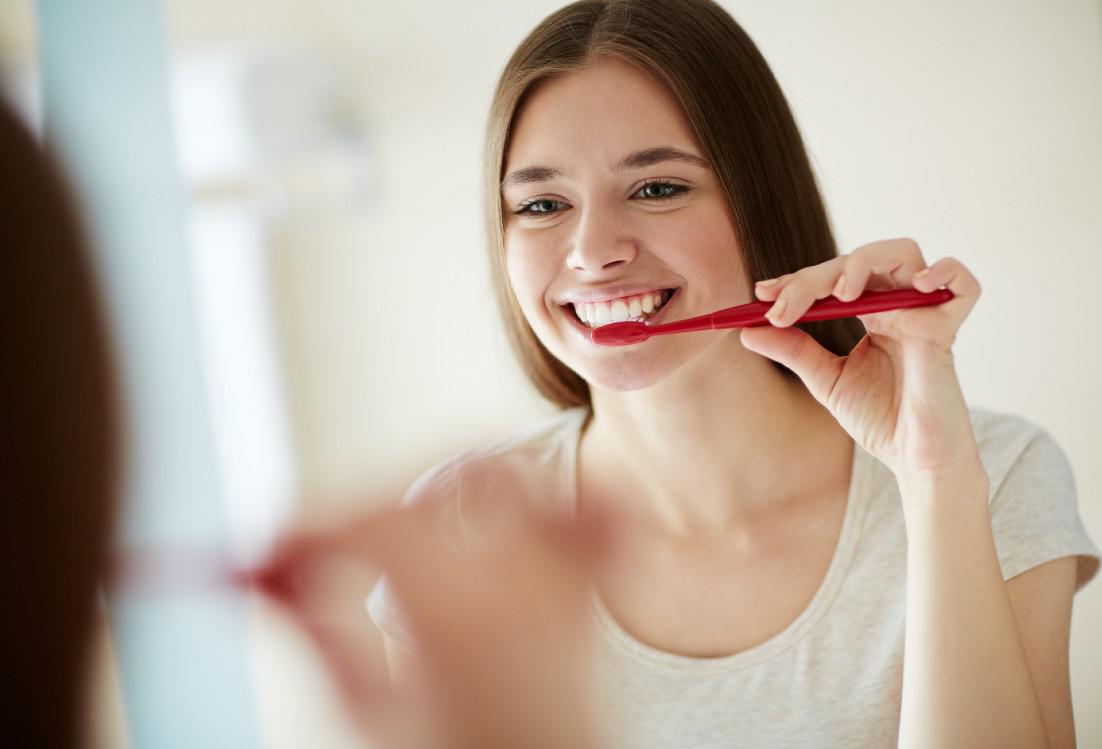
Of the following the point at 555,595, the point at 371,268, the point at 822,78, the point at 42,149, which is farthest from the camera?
the point at 371,268

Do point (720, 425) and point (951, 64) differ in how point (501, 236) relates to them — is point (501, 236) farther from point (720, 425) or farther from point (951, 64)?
point (951, 64)

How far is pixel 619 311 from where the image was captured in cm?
68

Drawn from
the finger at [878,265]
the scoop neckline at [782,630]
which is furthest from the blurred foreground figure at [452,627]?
the finger at [878,265]

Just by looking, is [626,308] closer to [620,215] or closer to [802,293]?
[620,215]

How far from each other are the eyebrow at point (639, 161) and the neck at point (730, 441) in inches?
6.2

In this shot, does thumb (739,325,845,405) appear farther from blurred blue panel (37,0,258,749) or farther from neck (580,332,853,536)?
blurred blue panel (37,0,258,749)

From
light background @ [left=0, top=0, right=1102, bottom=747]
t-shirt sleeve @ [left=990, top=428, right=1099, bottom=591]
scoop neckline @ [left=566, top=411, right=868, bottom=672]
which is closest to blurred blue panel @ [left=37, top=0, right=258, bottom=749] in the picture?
light background @ [left=0, top=0, right=1102, bottom=747]

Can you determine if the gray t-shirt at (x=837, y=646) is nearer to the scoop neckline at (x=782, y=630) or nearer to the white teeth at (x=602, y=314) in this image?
the scoop neckline at (x=782, y=630)

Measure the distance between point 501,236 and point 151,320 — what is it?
430mm

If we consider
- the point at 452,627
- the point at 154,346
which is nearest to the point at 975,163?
the point at 452,627

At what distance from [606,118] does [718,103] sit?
8cm

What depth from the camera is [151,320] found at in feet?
3.10

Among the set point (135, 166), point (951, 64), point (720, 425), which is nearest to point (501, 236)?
point (720, 425)

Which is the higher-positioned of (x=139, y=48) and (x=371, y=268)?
(x=139, y=48)
